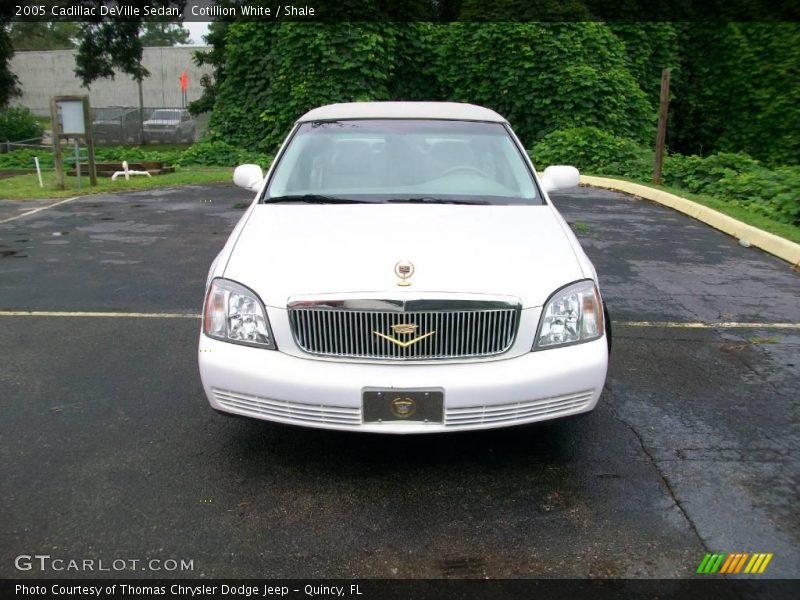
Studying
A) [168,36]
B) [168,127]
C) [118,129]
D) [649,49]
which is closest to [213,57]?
[168,127]

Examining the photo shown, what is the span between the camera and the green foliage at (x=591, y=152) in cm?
1672

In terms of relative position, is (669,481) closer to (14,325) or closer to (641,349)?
(641,349)

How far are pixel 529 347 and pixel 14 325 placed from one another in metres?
4.31

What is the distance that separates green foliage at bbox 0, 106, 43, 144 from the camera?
2786cm

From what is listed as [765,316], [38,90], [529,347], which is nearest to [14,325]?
[529,347]

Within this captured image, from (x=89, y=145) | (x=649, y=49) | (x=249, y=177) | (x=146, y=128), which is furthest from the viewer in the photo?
(x=146, y=128)

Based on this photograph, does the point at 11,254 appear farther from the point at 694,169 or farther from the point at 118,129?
the point at 118,129

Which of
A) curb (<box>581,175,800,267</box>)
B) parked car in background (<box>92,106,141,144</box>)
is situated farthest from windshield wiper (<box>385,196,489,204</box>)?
parked car in background (<box>92,106,141,144</box>)

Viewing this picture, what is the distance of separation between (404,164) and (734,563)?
2958 mm

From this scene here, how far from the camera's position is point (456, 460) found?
12.4ft

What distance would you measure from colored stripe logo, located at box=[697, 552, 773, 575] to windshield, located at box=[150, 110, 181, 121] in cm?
3297

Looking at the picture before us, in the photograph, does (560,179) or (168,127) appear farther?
(168,127)

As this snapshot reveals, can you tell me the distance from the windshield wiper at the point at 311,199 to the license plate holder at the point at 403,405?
151 centimetres

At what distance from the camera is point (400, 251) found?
3.64 meters
